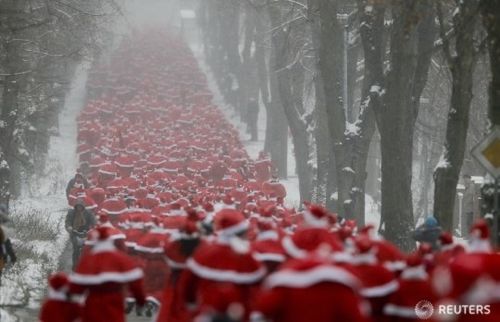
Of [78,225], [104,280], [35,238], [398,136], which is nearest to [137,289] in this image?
[104,280]

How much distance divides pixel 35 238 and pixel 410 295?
15.7m

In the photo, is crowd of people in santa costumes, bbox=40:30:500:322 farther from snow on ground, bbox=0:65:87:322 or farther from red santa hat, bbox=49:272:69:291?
snow on ground, bbox=0:65:87:322

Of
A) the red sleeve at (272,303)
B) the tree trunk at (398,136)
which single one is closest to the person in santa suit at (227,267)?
the red sleeve at (272,303)

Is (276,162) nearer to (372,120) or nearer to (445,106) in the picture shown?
(445,106)

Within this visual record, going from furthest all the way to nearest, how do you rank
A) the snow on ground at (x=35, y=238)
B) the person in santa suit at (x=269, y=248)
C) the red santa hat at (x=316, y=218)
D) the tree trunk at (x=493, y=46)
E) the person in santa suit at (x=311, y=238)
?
the snow on ground at (x=35, y=238) < the tree trunk at (x=493, y=46) < the person in santa suit at (x=269, y=248) < the red santa hat at (x=316, y=218) < the person in santa suit at (x=311, y=238)

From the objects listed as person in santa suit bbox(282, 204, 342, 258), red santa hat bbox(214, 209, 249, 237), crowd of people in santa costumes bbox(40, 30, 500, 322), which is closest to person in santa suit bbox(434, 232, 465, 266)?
crowd of people in santa costumes bbox(40, 30, 500, 322)

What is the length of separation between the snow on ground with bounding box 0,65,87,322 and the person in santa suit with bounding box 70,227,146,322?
4.35m

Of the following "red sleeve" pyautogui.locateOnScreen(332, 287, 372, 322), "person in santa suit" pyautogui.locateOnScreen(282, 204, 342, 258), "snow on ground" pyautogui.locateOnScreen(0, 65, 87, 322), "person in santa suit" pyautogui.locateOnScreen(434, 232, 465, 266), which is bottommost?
"snow on ground" pyautogui.locateOnScreen(0, 65, 87, 322)

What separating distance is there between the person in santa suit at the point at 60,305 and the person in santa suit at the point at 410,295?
3.02 m

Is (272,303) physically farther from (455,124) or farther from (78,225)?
(78,225)

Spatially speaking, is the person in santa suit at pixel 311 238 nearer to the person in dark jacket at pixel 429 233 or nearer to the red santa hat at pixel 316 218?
the red santa hat at pixel 316 218

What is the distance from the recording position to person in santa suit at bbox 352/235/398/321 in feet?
28.6

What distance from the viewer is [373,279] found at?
8773 millimetres

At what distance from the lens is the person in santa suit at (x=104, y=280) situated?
33.6 ft
